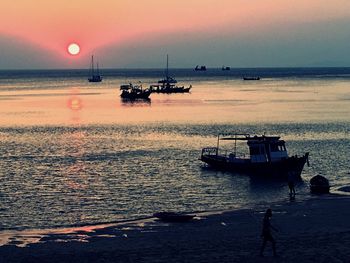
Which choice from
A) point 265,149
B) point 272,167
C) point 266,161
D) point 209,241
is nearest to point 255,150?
point 265,149

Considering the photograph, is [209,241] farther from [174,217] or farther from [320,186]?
[320,186]

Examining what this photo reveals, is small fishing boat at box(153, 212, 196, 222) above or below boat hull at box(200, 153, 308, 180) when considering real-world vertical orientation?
above

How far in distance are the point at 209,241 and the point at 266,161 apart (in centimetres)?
2382

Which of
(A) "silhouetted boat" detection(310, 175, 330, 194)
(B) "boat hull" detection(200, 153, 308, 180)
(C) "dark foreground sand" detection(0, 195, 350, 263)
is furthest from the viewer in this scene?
(B) "boat hull" detection(200, 153, 308, 180)

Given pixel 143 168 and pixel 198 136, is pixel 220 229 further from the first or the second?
pixel 198 136

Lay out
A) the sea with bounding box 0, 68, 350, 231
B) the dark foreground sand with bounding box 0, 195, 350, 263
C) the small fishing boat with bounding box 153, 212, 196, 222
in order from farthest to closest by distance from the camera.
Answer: the sea with bounding box 0, 68, 350, 231
the small fishing boat with bounding box 153, 212, 196, 222
the dark foreground sand with bounding box 0, 195, 350, 263

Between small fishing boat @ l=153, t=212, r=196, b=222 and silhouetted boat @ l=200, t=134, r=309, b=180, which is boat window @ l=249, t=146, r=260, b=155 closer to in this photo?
silhouetted boat @ l=200, t=134, r=309, b=180

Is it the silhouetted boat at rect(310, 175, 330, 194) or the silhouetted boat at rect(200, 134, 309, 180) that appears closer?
the silhouetted boat at rect(310, 175, 330, 194)

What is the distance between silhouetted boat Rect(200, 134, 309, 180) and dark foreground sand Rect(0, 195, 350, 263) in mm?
13488

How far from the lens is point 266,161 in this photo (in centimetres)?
5112

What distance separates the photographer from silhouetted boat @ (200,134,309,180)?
162ft

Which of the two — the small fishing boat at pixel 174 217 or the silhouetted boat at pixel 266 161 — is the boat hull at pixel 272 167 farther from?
the small fishing boat at pixel 174 217

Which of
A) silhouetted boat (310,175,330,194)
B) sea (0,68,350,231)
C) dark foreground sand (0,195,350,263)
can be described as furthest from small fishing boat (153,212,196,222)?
silhouetted boat (310,175,330,194)

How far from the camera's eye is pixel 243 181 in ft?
161
